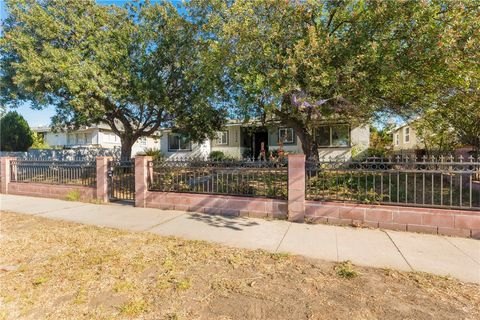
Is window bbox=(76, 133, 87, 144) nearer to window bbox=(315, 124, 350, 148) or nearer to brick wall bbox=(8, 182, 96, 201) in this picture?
brick wall bbox=(8, 182, 96, 201)

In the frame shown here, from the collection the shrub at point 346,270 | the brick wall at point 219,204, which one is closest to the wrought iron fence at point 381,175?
the brick wall at point 219,204

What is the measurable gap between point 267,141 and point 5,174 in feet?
51.6

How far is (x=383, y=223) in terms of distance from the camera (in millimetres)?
5453

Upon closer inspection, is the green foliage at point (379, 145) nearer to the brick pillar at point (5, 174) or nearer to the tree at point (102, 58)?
the tree at point (102, 58)

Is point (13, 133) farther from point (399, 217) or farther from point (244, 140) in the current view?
point (399, 217)

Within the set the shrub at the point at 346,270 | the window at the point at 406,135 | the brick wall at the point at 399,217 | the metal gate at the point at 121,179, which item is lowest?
the shrub at the point at 346,270

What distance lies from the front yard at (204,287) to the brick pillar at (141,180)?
2963 millimetres

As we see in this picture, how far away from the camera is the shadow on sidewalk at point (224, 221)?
579 cm

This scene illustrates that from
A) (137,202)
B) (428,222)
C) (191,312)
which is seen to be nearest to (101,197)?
(137,202)

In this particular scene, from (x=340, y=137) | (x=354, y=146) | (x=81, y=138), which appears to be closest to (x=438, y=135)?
(x=354, y=146)

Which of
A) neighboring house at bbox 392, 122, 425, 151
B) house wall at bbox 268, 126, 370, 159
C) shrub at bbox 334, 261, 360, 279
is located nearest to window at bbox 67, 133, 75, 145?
house wall at bbox 268, 126, 370, 159

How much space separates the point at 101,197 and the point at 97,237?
139 inches

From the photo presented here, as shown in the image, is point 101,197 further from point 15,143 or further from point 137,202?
point 15,143

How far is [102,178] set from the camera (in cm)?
818
